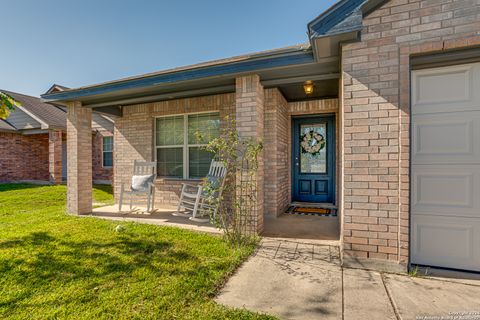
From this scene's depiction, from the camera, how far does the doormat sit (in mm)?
5052

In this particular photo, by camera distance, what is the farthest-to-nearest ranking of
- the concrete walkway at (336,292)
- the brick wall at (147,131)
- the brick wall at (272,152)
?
the brick wall at (147,131) < the brick wall at (272,152) < the concrete walkway at (336,292)

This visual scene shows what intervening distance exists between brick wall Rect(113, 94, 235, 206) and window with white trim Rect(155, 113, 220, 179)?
6.9 inches

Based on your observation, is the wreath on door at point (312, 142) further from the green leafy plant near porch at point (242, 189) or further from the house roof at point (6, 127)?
the house roof at point (6, 127)

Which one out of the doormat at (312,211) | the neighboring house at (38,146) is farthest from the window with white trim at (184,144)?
the neighboring house at (38,146)

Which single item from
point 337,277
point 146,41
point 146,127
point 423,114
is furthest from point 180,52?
point 337,277

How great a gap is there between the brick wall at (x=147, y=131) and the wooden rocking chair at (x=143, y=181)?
0.30m

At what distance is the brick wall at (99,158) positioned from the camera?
34.6ft

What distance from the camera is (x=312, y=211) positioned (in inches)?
210

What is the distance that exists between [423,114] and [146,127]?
5.65 metres

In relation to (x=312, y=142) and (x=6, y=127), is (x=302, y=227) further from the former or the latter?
(x=6, y=127)

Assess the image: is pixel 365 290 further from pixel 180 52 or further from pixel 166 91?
pixel 180 52

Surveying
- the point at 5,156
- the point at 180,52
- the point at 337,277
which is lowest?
the point at 337,277

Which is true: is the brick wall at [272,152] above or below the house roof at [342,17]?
below

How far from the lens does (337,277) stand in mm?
2432
